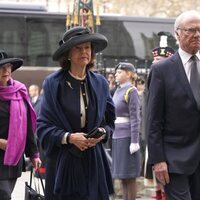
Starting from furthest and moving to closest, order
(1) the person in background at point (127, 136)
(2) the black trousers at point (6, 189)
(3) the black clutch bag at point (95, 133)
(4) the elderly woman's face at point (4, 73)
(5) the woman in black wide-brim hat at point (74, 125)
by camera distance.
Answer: (1) the person in background at point (127, 136) → (4) the elderly woman's face at point (4, 73) → (2) the black trousers at point (6, 189) → (5) the woman in black wide-brim hat at point (74, 125) → (3) the black clutch bag at point (95, 133)

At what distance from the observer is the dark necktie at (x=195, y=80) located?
5.59 meters

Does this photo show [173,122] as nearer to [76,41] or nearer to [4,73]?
[76,41]

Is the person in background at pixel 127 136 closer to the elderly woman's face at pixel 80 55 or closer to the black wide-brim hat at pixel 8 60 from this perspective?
the black wide-brim hat at pixel 8 60

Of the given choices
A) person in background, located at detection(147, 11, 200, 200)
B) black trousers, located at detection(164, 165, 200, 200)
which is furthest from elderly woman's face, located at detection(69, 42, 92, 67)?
black trousers, located at detection(164, 165, 200, 200)

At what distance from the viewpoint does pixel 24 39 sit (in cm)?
2202

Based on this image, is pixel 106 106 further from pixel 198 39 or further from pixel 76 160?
pixel 198 39

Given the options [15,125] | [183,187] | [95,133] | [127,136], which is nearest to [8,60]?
[15,125]

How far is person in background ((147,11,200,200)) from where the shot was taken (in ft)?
18.3

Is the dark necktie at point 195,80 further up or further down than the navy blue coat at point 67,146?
further up

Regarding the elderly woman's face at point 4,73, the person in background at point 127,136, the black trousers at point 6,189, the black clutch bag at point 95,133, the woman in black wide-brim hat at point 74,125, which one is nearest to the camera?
the black clutch bag at point 95,133

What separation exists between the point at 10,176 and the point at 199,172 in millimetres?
1772

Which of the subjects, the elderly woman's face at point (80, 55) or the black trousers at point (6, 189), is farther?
the black trousers at point (6, 189)

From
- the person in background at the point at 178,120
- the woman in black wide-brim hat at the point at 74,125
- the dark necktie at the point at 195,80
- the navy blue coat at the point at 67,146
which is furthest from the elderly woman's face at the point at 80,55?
the dark necktie at the point at 195,80

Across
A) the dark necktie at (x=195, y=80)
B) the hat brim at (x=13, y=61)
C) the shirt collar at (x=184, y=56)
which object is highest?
the hat brim at (x=13, y=61)
